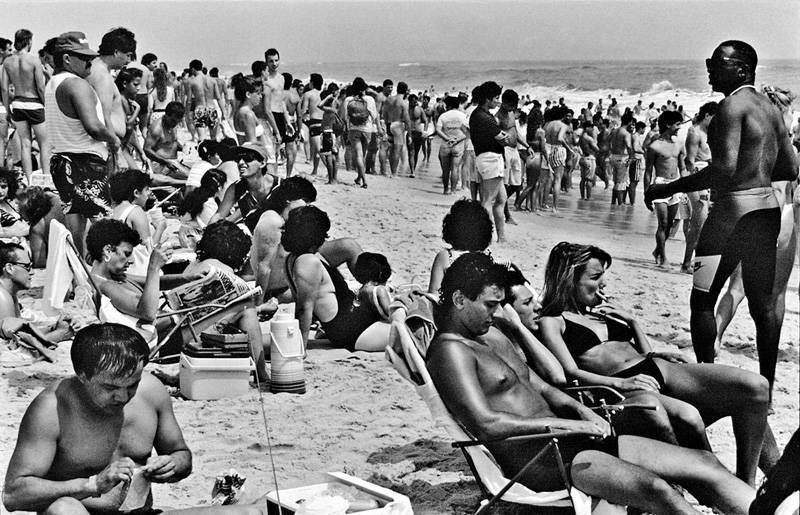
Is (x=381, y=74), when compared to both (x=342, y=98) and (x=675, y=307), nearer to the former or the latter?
(x=342, y=98)

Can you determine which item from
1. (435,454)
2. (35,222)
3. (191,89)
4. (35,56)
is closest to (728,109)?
(435,454)

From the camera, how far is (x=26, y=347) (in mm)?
4883

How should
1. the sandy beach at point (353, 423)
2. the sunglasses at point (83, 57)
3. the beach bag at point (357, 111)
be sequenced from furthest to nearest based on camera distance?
the beach bag at point (357, 111) < the sunglasses at point (83, 57) < the sandy beach at point (353, 423)

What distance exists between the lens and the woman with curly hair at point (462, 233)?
5.09 m

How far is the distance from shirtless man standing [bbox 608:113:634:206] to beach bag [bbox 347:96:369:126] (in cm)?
340

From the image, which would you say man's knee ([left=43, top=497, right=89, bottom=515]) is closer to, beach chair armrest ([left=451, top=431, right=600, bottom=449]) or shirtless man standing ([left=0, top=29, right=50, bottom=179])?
beach chair armrest ([left=451, top=431, right=600, bottom=449])

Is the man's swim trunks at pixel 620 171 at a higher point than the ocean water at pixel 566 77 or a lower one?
lower

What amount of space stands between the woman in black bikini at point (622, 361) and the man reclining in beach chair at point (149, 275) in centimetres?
171

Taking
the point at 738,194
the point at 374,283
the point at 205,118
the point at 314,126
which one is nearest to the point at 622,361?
the point at 738,194

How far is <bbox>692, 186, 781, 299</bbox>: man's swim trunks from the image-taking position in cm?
453

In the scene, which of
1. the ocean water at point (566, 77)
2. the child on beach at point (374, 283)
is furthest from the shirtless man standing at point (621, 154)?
the ocean water at point (566, 77)

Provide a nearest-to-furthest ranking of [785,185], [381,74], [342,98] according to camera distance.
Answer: [785,185], [342,98], [381,74]

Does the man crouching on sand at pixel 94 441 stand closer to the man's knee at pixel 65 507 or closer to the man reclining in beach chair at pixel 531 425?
the man's knee at pixel 65 507

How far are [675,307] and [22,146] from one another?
216 inches
